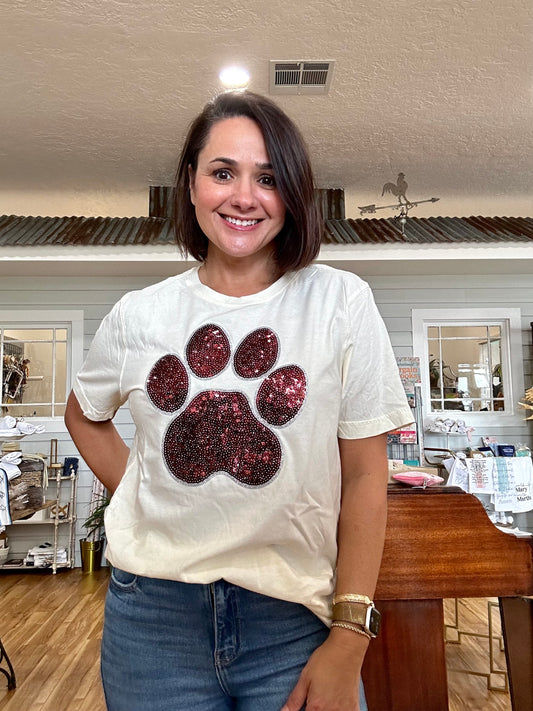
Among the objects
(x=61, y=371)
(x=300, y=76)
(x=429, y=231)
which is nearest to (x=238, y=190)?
(x=300, y=76)

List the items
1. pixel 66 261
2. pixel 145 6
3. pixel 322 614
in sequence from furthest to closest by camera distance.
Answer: pixel 66 261, pixel 145 6, pixel 322 614

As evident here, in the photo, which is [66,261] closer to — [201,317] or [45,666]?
[45,666]

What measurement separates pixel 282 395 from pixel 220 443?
109 millimetres

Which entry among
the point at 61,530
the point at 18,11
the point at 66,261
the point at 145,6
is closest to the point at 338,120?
the point at 145,6

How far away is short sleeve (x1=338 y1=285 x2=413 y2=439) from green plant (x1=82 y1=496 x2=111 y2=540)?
4838mm

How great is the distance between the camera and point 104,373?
1003mm

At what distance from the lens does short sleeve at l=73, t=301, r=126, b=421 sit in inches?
38.4

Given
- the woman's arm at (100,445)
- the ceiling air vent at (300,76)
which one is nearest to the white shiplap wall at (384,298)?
the ceiling air vent at (300,76)

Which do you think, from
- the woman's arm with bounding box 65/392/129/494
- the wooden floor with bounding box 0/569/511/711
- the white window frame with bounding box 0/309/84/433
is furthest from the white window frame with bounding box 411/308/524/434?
the woman's arm with bounding box 65/392/129/494

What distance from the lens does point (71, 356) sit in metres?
5.93

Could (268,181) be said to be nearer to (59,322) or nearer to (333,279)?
(333,279)

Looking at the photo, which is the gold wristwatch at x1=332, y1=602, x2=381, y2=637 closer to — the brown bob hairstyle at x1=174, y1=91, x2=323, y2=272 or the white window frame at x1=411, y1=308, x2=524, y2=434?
the brown bob hairstyle at x1=174, y1=91, x2=323, y2=272

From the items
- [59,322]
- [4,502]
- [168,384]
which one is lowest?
[4,502]

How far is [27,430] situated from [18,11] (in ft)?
8.25
